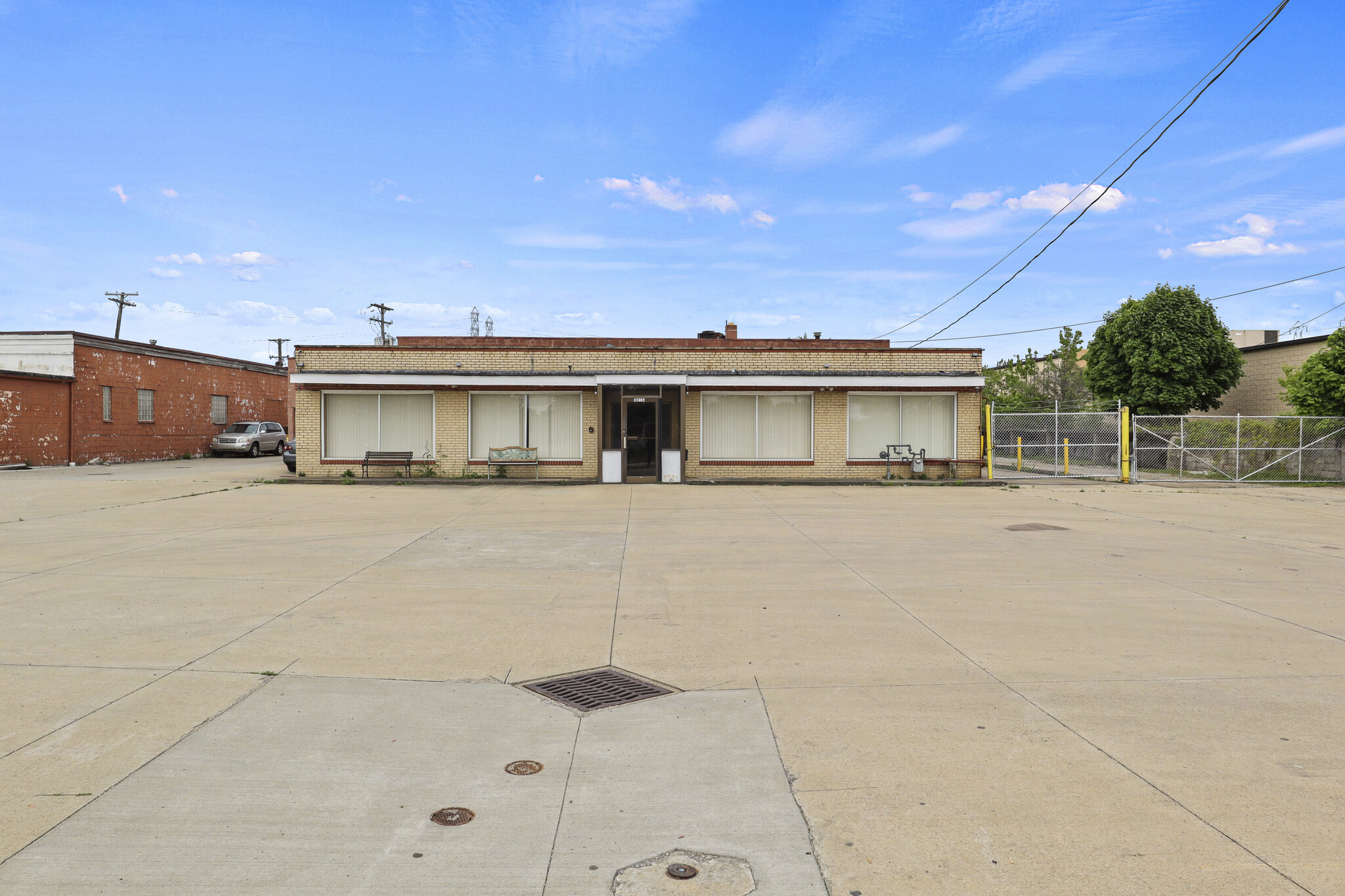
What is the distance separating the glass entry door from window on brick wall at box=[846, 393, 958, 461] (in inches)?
224

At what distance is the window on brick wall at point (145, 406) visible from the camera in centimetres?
3152

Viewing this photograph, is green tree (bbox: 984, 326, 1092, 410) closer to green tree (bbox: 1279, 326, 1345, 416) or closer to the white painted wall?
green tree (bbox: 1279, 326, 1345, 416)

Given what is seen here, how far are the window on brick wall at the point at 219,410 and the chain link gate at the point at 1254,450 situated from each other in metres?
35.9

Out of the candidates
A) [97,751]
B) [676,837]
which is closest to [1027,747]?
[676,837]

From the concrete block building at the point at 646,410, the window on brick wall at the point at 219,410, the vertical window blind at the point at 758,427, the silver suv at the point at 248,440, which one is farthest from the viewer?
the window on brick wall at the point at 219,410

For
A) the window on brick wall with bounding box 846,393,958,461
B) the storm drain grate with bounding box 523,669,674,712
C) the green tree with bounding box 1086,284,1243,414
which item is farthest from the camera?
the green tree with bounding box 1086,284,1243,414

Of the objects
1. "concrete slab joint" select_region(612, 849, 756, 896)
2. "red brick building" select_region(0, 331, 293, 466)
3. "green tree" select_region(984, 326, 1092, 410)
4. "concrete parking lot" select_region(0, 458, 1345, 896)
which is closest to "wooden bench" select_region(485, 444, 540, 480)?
"concrete parking lot" select_region(0, 458, 1345, 896)

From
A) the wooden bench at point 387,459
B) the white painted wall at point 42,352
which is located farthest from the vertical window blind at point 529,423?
the white painted wall at point 42,352

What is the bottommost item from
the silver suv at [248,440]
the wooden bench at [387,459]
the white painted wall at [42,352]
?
the wooden bench at [387,459]

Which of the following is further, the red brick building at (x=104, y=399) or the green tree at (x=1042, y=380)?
the green tree at (x=1042, y=380)

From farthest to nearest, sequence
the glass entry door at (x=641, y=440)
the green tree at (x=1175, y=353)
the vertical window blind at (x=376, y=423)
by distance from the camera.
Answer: the green tree at (x=1175, y=353), the vertical window blind at (x=376, y=423), the glass entry door at (x=641, y=440)

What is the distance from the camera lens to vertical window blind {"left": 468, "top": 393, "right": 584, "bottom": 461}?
23.5 m

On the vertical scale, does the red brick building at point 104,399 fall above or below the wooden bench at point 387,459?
above

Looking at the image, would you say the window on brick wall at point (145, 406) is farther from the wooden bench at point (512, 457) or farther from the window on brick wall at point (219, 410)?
the wooden bench at point (512, 457)
